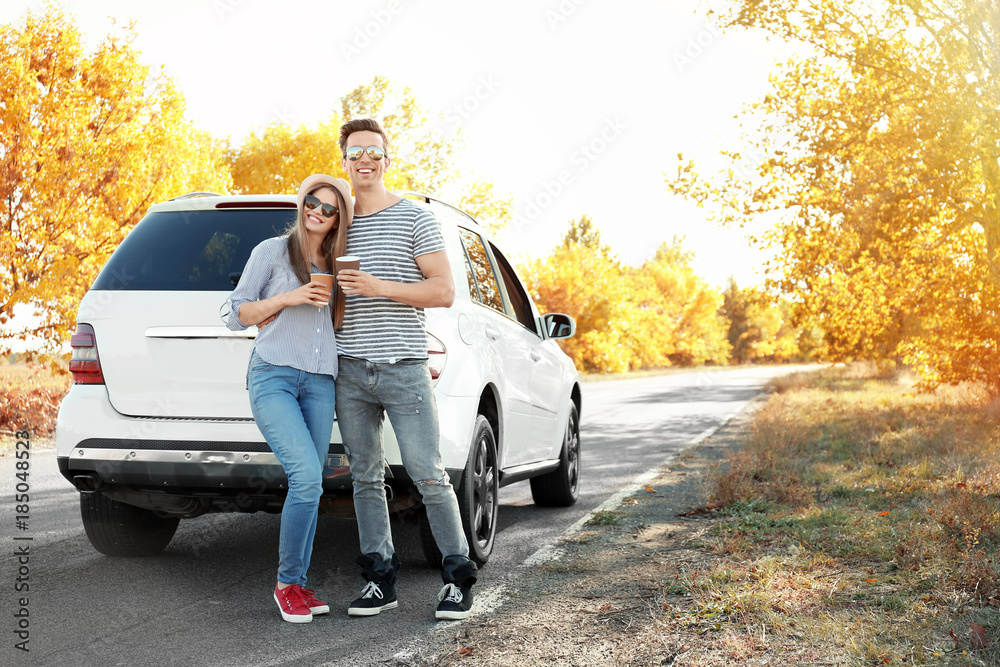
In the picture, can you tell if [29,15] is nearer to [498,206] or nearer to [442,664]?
[442,664]

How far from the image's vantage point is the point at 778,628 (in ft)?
11.9

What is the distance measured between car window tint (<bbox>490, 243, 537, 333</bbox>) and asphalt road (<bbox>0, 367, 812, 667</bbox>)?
1.46 meters

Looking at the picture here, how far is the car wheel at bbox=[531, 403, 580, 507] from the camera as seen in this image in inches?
278

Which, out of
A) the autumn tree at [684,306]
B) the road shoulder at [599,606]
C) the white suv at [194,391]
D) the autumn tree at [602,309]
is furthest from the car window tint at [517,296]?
the autumn tree at [684,306]

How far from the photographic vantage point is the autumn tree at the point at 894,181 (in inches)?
388

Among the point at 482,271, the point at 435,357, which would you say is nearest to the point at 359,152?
the point at 435,357

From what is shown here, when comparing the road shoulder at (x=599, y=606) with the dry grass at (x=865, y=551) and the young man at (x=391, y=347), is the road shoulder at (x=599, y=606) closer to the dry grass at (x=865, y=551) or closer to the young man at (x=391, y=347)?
the dry grass at (x=865, y=551)

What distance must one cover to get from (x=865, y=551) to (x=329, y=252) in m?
3.37

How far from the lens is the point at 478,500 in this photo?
A: 16.1 feet

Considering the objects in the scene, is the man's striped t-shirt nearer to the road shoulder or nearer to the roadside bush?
the road shoulder

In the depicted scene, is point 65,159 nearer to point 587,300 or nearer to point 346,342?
point 346,342

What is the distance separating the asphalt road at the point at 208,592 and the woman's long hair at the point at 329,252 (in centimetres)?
133

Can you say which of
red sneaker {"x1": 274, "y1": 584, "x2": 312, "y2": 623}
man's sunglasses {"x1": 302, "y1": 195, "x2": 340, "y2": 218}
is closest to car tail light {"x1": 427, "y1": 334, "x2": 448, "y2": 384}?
man's sunglasses {"x1": 302, "y1": 195, "x2": 340, "y2": 218}

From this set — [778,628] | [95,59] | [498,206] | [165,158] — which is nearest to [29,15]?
[95,59]
